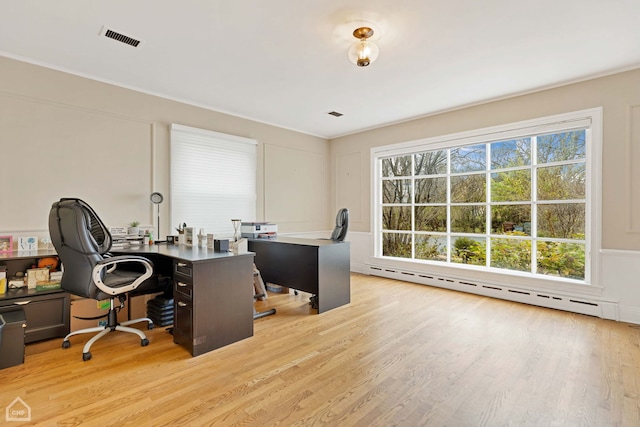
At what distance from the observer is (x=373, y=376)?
2211mm

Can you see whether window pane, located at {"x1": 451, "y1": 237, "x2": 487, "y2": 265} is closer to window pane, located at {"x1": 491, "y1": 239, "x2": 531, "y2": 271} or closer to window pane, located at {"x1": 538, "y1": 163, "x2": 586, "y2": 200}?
window pane, located at {"x1": 491, "y1": 239, "x2": 531, "y2": 271}

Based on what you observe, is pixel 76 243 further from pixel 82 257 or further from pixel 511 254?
pixel 511 254

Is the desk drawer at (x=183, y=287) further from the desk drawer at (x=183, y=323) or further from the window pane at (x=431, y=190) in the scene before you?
the window pane at (x=431, y=190)

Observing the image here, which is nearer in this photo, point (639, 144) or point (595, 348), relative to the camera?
point (595, 348)

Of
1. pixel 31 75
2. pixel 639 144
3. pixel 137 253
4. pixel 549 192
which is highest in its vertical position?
pixel 31 75

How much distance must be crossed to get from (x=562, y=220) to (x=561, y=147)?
927 mm

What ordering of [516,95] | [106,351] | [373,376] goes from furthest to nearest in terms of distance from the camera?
1. [516,95]
2. [106,351]
3. [373,376]

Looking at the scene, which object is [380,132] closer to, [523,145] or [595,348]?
[523,145]

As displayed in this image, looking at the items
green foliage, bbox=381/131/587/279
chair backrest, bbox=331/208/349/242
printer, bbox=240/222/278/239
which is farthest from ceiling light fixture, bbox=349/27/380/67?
green foliage, bbox=381/131/587/279

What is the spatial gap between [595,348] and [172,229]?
481 centimetres

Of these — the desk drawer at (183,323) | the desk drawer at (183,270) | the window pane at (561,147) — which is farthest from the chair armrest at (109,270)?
the window pane at (561,147)

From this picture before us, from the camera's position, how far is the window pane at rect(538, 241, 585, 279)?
3783mm

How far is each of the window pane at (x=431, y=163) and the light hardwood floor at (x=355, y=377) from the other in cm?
261

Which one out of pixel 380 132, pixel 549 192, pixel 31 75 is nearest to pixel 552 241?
pixel 549 192
